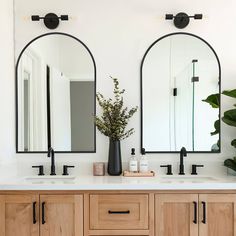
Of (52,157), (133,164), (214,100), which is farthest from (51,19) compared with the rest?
(214,100)

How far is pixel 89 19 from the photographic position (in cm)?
283

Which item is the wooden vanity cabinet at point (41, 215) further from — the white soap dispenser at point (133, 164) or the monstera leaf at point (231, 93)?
the monstera leaf at point (231, 93)

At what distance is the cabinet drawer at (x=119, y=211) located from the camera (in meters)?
2.27

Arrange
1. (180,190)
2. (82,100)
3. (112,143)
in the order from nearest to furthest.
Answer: (180,190)
(112,143)
(82,100)

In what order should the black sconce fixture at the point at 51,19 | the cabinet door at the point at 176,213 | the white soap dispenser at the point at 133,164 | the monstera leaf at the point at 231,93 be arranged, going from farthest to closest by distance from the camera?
1. the black sconce fixture at the point at 51,19
2. the white soap dispenser at the point at 133,164
3. the monstera leaf at the point at 231,93
4. the cabinet door at the point at 176,213

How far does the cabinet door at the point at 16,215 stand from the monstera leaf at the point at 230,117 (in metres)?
1.60

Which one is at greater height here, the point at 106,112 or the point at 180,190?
the point at 106,112

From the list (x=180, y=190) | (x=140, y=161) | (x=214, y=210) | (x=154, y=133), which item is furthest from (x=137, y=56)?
(x=214, y=210)

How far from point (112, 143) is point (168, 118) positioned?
553 millimetres

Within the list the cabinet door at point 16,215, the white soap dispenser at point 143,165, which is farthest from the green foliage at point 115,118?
the cabinet door at point 16,215

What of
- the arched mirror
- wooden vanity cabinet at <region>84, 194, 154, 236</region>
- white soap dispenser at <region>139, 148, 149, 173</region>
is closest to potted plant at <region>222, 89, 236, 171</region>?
white soap dispenser at <region>139, 148, 149, 173</region>

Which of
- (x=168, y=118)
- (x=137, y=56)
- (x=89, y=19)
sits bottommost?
(x=168, y=118)

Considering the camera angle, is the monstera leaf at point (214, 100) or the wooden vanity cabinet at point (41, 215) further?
the monstera leaf at point (214, 100)

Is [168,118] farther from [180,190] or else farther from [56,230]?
[56,230]
